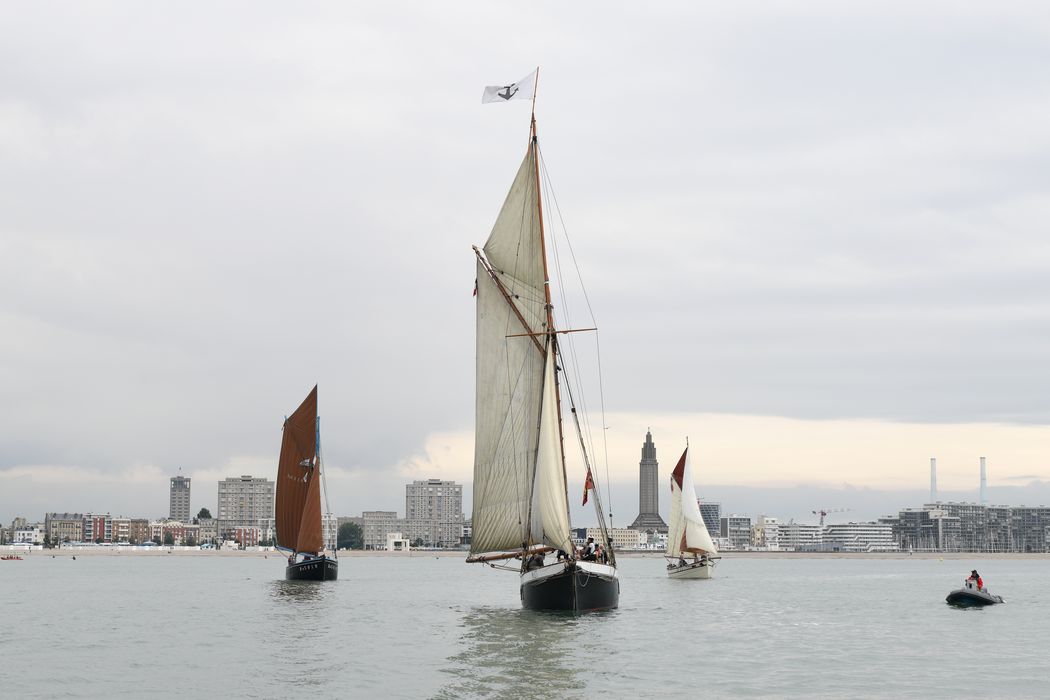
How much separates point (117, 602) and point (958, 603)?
58.0m

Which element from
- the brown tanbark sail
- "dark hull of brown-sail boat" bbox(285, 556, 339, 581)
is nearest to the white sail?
the brown tanbark sail

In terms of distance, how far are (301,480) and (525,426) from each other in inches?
1789

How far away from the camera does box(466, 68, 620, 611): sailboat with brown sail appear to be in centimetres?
5703

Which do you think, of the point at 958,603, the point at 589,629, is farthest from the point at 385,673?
the point at 958,603

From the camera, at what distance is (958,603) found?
79250mm

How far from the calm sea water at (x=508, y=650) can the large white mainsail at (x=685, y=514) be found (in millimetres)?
39312

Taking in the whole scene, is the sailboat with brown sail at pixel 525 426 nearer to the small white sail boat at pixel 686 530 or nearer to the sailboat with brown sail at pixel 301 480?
the sailboat with brown sail at pixel 301 480

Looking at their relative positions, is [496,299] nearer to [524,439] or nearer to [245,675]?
[524,439]

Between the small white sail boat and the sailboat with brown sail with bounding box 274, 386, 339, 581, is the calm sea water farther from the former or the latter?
the small white sail boat

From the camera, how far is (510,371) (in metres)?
59.1

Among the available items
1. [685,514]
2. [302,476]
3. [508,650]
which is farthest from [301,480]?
[508,650]

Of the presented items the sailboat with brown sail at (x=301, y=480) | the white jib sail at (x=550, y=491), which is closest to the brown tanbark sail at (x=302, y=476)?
the sailboat with brown sail at (x=301, y=480)

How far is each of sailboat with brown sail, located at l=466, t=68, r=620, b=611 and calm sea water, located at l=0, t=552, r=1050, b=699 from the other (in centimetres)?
260

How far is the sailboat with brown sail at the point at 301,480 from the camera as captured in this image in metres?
98.8
